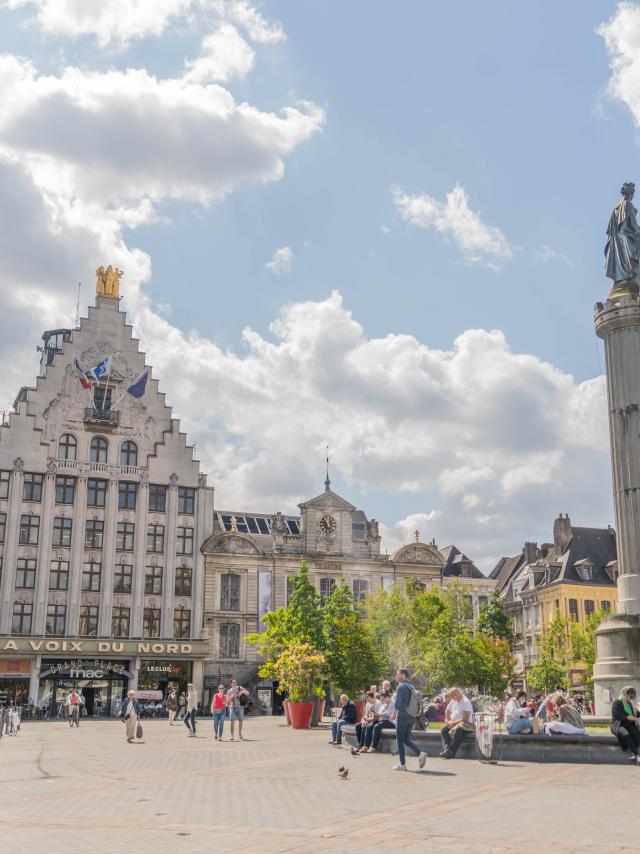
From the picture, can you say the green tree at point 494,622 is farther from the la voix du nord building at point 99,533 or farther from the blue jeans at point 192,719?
the blue jeans at point 192,719

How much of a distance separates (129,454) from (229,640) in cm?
1430

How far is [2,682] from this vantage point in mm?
56156

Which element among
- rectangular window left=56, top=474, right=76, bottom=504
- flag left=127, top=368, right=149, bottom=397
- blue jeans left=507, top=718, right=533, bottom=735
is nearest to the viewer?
blue jeans left=507, top=718, right=533, bottom=735

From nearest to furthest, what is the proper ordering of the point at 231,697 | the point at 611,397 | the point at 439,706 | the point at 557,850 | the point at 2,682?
the point at 557,850 → the point at 611,397 → the point at 231,697 → the point at 439,706 → the point at 2,682

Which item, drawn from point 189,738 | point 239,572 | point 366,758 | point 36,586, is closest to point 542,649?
point 239,572

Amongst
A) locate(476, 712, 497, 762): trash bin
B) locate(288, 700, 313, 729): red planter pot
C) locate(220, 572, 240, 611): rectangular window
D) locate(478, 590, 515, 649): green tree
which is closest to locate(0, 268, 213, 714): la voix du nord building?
locate(220, 572, 240, 611): rectangular window

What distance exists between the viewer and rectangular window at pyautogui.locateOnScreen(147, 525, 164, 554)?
61.8m

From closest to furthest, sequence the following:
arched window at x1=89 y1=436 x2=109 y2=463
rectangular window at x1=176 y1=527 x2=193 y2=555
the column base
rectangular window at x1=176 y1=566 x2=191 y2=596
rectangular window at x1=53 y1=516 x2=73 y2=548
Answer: the column base → rectangular window at x1=53 y1=516 x2=73 y2=548 → arched window at x1=89 y1=436 x2=109 y2=463 → rectangular window at x1=176 y1=566 x2=191 y2=596 → rectangular window at x1=176 y1=527 x2=193 y2=555

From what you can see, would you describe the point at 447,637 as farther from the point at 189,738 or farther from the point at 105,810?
the point at 105,810

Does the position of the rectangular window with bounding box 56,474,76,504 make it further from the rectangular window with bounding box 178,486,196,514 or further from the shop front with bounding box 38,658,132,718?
the shop front with bounding box 38,658,132,718

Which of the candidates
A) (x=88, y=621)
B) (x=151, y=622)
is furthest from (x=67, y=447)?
(x=151, y=622)

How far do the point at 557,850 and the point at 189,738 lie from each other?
23.1 meters

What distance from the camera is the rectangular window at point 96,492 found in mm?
60812

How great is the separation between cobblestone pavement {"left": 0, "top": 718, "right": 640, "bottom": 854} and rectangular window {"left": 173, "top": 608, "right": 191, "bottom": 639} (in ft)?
132
